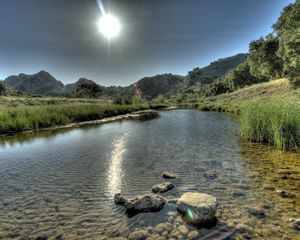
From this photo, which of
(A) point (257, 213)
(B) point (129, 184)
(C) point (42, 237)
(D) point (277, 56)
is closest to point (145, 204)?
(B) point (129, 184)

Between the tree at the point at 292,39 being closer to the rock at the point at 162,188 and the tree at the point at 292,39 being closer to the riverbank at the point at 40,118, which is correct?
the rock at the point at 162,188

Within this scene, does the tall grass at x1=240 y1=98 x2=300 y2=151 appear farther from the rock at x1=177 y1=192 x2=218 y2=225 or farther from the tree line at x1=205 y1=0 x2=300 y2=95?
the tree line at x1=205 y1=0 x2=300 y2=95

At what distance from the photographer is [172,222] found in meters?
5.90

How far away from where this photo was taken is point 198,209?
19.2 ft

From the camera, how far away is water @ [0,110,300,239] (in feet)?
19.0

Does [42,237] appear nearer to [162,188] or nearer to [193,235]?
[193,235]

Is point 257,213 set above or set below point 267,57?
below

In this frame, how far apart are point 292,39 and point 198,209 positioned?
31046mm

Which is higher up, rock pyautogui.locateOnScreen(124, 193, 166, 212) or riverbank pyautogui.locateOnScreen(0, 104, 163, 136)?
riverbank pyautogui.locateOnScreen(0, 104, 163, 136)

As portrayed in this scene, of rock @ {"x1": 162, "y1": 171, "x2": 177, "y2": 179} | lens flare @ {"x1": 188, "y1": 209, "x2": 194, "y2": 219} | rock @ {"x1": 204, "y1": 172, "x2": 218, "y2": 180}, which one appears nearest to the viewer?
lens flare @ {"x1": 188, "y1": 209, "x2": 194, "y2": 219}

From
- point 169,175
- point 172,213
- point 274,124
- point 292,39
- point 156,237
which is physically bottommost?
→ point 156,237

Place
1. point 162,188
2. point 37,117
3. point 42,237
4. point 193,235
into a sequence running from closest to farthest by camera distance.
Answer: point 193,235 → point 42,237 → point 162,188 → point 37,117

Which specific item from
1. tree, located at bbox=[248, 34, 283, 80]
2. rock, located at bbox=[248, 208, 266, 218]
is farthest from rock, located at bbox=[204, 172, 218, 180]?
tree, located at bbox=[248, 34, 283, 80]

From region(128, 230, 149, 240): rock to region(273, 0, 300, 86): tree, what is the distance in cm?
3038
